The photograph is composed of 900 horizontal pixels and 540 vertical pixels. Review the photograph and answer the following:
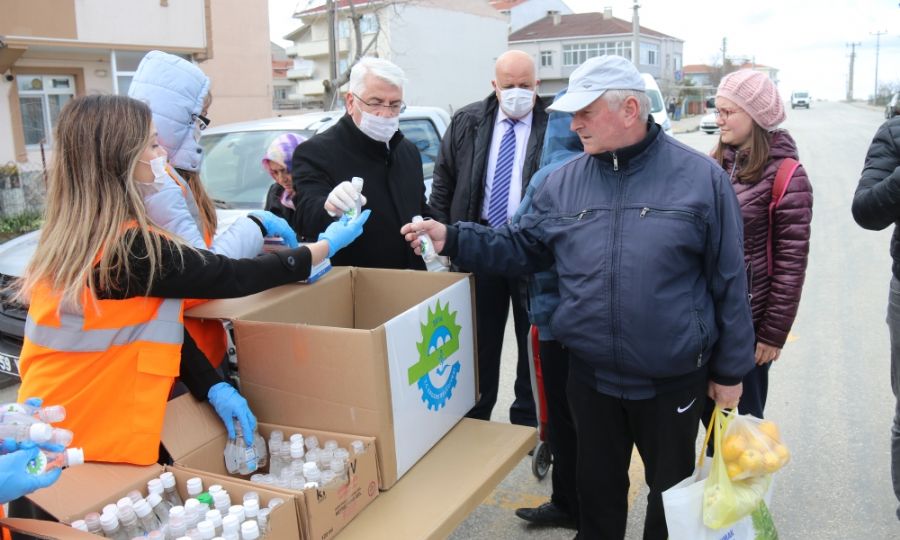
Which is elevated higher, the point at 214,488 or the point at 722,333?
the point at 722,333

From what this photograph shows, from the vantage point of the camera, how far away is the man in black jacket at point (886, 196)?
2744mm

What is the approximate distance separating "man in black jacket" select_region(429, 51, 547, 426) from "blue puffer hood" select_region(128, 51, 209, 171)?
149cm

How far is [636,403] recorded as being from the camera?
94.9 inches

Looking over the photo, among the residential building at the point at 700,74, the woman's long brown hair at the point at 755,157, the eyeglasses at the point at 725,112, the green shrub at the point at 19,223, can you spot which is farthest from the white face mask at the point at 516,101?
the residential building at the point at 700,74

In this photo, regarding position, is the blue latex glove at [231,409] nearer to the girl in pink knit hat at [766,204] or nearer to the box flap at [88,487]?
the box flap at [88,487]

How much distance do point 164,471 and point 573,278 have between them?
1362 millimetres

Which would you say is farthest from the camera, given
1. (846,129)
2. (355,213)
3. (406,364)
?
(846,129)

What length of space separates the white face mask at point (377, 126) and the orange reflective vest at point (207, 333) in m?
0.91

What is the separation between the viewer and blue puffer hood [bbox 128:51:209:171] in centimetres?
250

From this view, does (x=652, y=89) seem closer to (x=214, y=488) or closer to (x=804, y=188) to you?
(x=804, y=188)

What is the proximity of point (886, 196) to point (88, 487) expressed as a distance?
9.34ft

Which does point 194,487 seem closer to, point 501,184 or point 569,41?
point 501,184

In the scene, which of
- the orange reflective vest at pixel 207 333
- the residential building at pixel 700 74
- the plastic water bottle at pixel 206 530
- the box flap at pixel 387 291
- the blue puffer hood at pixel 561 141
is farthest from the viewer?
the residential building at pixel 700 74

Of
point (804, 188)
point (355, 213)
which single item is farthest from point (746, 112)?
point (355, 213)
